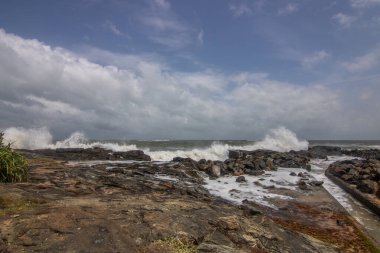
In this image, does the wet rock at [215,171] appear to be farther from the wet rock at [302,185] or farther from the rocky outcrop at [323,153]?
the rocky outcrop at [323,153]

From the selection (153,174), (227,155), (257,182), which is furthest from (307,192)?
(227,155)

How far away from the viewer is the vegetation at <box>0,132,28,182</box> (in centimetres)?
1317

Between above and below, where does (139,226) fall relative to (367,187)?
above

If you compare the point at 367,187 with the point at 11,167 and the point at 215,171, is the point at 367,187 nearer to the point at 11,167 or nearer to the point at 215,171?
the point at 215,171

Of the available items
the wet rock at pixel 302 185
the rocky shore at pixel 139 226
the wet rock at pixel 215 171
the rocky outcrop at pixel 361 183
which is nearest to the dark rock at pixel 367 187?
the rocky outcrop at pixel 361 183

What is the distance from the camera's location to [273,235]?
9547 mm

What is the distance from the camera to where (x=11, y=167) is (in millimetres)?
13398

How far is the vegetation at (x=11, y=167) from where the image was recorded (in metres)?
13.2

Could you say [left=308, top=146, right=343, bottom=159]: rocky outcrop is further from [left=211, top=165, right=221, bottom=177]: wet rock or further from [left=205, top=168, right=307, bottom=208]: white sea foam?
[left=211, top=165, right=221, bottom=177]: wet rock

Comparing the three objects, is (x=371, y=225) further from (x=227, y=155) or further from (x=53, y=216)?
(x=227, y=155)

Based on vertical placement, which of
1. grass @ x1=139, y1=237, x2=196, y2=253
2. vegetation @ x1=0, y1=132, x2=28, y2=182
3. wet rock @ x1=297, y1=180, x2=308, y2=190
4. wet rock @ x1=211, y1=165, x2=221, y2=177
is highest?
vegetation @ x1=0, y1=132, x2=28, y2=182

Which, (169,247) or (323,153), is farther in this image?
(323,153)

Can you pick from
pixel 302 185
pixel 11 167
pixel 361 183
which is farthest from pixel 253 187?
pixel 11 167

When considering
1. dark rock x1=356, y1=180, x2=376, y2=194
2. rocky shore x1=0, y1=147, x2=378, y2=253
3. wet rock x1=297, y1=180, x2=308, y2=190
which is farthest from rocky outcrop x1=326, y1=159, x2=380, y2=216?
rocky shore x1=0, y1=147, x2=378, y2=253
